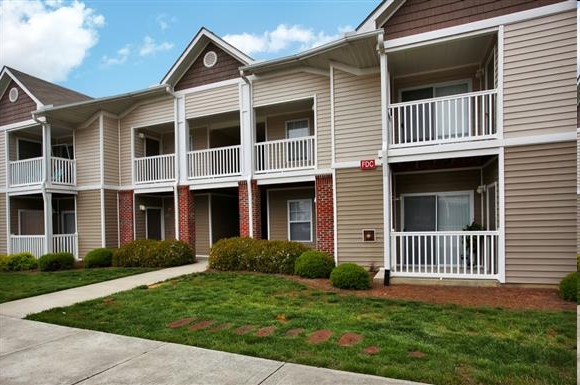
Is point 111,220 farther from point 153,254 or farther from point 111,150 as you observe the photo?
point 153,254

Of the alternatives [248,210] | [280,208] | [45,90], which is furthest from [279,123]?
[45,90]

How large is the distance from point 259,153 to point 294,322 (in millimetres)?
8202

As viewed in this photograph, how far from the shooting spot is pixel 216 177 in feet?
44.3

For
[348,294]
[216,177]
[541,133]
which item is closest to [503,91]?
[541,133]

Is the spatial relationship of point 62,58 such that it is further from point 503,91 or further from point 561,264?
point 561,264

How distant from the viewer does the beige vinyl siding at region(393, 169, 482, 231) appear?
10.6 m

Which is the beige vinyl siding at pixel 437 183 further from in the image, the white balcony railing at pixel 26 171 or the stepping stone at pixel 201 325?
the white balcony railing at pixel 26 171

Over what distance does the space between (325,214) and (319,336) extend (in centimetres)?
635

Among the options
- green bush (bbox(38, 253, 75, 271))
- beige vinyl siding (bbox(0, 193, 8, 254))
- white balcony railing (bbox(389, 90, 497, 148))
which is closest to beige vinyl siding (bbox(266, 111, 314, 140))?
white balcony railing (bbox(389, 90, 497, 148))

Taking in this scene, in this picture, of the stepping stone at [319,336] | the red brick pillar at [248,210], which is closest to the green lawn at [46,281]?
the red brick pillar at [248,210]

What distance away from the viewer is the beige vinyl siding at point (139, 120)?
1448 cm

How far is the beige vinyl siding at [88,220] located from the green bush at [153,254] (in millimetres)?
2732

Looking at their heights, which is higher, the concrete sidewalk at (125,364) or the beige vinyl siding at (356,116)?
the beige vinyl siding at (356,116)

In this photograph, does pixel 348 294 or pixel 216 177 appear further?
pixel 216 177
